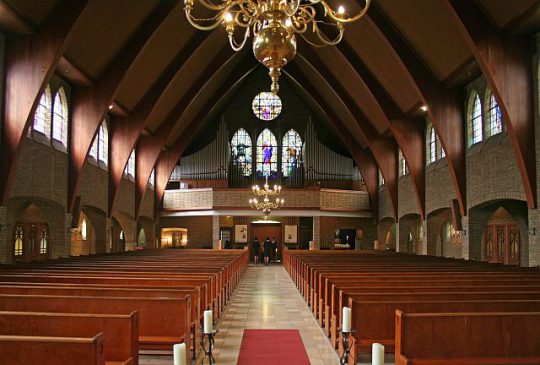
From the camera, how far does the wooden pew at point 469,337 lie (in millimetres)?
4453

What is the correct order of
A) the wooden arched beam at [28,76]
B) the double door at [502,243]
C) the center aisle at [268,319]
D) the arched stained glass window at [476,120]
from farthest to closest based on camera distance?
the double door at [502,243] → the arched stained glass window at [476,120] → the wooden arched beam at [28,76] → the center aisle at [268,319]

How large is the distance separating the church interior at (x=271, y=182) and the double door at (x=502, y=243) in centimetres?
11

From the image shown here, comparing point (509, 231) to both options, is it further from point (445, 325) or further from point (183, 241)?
point (183, 241)

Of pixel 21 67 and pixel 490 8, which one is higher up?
pixel 490 8

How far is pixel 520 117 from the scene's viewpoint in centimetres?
1210

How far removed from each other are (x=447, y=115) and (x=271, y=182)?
13.9 meters

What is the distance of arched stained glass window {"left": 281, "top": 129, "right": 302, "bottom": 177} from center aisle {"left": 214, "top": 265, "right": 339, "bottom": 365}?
45.4 ft

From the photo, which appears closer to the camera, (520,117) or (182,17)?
(520,117)

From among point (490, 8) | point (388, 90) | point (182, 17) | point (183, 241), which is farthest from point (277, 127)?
point (490, 8)

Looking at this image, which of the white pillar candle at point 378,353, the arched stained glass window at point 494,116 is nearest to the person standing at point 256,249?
the arched stained glass window at point 494,116

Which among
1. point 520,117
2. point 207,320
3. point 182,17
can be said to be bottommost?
point 207,320

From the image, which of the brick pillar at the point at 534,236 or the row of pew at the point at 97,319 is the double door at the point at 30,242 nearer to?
the row of pew at the point at 97,319

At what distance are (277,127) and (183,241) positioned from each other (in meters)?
8.41

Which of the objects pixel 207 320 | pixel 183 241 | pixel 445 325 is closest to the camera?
pixel 445 325
